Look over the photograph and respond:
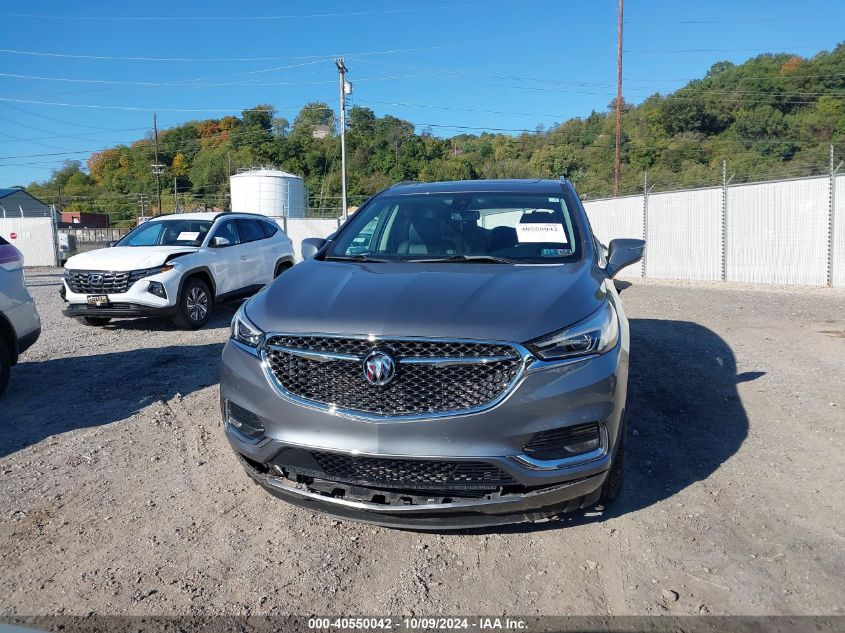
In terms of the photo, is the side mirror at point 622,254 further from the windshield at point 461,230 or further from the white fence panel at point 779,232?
the white fence panel at point 779,232

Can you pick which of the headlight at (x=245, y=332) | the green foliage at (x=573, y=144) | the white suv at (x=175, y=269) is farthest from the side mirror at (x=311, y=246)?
the green foliage at (x=573, y=144)

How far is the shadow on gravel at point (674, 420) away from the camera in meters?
3.72

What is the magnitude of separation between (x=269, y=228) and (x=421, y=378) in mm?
9236

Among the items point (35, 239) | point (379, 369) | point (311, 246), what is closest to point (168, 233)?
point (311, 246)

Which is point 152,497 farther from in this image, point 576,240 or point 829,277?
point 829,277

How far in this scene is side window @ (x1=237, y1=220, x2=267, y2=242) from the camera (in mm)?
10578

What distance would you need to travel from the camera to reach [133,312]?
8406 mm

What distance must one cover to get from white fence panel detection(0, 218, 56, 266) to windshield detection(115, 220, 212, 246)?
17.5m

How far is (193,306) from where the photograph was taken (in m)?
8.98

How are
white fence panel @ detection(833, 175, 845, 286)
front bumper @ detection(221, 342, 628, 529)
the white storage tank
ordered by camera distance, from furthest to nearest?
1. the white storage tank
2. white fence panel @ detection(833, 175, 845, 286)
3. front bumper @ detection(221, 342, 628, 529)

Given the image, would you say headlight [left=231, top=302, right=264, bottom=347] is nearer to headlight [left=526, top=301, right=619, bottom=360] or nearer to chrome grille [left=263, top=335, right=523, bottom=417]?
chrome grille [left=263, top=335, right=523, bottom=417]

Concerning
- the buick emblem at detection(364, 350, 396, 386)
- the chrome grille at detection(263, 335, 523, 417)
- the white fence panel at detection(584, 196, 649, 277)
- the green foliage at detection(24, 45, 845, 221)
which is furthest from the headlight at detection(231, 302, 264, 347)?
the green foliage at detection(24, 45, 845, 221)

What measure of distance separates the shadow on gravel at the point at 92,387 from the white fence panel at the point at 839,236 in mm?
12591

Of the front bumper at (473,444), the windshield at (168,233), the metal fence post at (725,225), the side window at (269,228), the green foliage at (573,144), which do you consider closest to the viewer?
the front bumper at (473,444)
